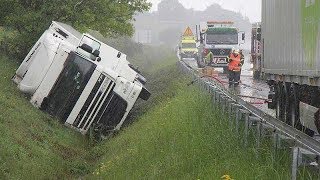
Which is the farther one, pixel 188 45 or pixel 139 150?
pixel 188 45

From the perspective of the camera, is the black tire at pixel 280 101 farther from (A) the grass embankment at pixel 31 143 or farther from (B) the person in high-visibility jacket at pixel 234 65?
(B) the person in high-visibility jacket at pixel 234 65

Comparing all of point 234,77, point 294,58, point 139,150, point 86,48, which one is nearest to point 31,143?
point 139,150

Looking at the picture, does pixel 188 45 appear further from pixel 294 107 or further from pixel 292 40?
pixel 292 40

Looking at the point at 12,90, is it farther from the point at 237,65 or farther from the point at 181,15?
the point at 181,15

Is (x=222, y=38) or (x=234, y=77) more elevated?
(x=222, y=38)

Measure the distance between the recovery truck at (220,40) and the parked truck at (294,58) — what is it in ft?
64.5

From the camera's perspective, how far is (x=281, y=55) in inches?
468

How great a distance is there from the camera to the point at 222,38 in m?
35.2

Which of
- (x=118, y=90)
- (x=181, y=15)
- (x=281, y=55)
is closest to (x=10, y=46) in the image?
(x=118, y=90)

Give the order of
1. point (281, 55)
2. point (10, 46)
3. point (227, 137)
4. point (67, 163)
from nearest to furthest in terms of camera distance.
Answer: point (227, 137), point (281, 55), point (67, 163), point (10, 46)

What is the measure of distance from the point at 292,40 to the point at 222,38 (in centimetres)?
2477

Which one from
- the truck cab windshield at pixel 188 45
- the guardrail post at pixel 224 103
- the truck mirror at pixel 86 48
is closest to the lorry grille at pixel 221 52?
the truck mirror at pixel 86 48

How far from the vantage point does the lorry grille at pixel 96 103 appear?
659 inches

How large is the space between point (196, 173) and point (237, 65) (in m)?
13.7
